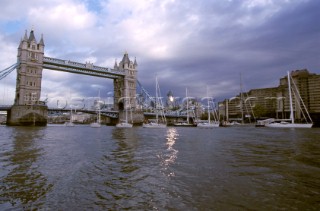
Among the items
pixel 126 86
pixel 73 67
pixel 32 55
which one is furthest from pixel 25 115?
pixel 126 86

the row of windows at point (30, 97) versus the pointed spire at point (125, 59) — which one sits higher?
the pointed spire at point (125, 59)

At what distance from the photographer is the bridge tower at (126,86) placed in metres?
95.8

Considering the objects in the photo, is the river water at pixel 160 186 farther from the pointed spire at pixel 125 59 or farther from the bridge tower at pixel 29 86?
the pointed spire at pixel 125 59

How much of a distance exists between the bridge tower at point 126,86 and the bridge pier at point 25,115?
3446cm

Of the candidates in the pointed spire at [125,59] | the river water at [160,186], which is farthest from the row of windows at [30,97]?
the river water at [160,186]

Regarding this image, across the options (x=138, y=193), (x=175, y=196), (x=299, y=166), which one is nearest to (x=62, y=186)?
(x=138, y=193)

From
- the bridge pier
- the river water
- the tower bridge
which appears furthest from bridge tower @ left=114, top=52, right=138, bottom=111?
the river water

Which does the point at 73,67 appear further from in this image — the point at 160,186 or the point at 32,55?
the point at 160,186

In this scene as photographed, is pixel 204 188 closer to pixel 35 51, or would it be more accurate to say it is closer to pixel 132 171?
pixel 132 171

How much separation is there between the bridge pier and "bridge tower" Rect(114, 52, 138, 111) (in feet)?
113

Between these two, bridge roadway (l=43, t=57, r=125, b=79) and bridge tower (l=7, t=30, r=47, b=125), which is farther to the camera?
bridge roadway (l=43, t=57, r=125, b=79)

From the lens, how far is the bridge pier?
61.7 m

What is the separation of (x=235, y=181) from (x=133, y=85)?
94681 millimetres

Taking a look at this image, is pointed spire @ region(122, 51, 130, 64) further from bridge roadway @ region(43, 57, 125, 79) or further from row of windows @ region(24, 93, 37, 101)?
row of windows @ region(24, 93, 37, 101)
